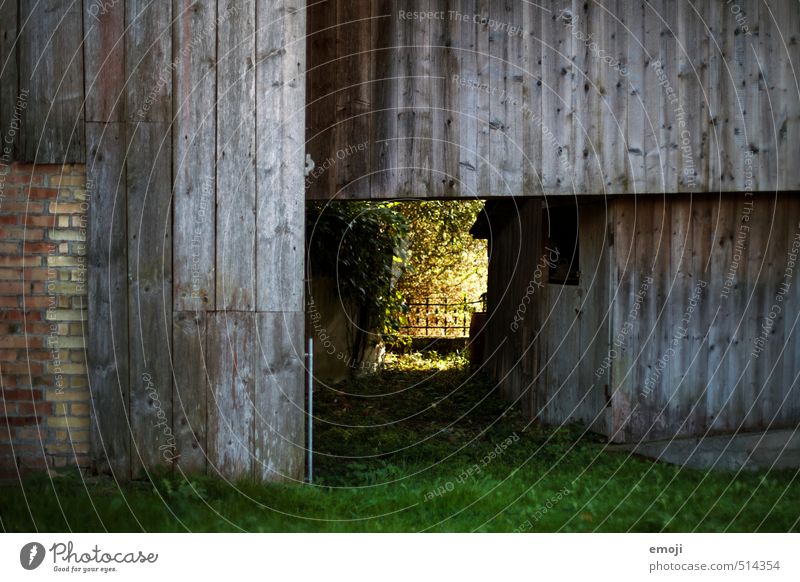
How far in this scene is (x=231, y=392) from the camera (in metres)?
6.40

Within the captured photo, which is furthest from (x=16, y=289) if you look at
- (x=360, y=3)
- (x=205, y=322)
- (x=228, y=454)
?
(x=360, y=3)

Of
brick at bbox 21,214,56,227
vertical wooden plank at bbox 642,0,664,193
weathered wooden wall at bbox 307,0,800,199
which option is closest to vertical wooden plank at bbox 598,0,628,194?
weathered wooden wall at bbox 307,0,800,199

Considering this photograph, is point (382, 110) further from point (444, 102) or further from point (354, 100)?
point (444, 102)

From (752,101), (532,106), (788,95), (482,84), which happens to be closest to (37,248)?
(482,84)

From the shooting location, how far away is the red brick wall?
6285mm

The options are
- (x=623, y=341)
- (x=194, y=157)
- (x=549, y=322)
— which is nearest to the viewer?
(x=194, y=157)

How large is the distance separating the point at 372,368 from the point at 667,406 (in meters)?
6.98

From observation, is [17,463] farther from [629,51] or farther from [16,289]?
[629,51]

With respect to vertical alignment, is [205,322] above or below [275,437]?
above

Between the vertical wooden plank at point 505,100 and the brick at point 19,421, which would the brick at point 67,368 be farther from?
the vertical wooden plank at point 505,100

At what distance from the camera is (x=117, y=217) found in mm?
6328

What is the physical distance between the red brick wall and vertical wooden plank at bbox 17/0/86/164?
14cm

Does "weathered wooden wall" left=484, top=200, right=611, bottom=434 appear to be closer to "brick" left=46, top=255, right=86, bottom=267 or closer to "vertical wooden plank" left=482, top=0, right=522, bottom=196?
"vertical wooden plank" left=482, top=0, right=522, bottom=196

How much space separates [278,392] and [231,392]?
0.33 m
